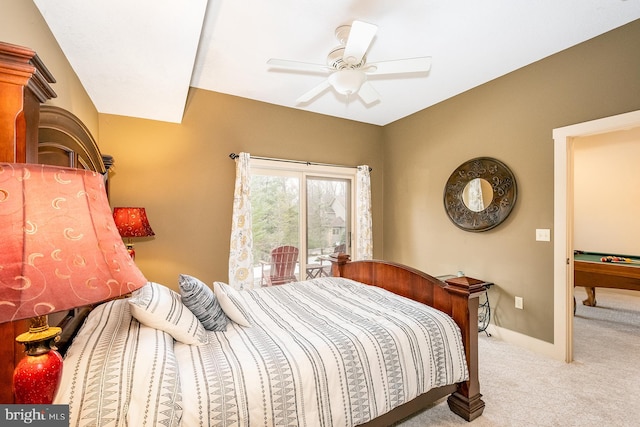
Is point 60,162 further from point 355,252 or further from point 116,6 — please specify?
point 355,252

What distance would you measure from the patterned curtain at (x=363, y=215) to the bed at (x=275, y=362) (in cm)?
206

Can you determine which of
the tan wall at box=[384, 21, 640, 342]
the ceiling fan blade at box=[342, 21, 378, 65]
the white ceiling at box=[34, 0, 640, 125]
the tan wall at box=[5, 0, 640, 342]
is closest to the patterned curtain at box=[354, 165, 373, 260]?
the tan wall at box=[5, 0, 640, 342]

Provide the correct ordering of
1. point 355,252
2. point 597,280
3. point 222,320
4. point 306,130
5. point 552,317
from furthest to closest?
point 355,252 < point 306,130 < point 597,280 < point 552,317 < point 222,320

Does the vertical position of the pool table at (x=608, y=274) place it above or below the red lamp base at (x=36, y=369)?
below

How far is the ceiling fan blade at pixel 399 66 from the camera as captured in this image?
1996mm

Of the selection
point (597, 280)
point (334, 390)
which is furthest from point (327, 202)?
point (597, 280)

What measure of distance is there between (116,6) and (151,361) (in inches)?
74.6

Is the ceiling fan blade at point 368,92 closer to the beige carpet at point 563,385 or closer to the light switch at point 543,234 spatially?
the light switch at point 543,234

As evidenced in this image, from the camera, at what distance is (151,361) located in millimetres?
1141

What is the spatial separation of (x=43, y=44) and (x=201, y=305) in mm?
1835

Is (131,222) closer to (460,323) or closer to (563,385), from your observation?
(460,323)

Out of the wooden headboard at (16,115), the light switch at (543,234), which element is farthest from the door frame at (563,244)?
the wooden headboard at (16,115)

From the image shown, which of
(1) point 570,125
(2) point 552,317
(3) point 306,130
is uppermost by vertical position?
(3) point 306,130

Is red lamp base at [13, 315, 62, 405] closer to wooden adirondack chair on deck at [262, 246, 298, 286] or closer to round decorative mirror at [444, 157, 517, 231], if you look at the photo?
wooden adirondack chair on deck at [262, 246, 298, 286]
